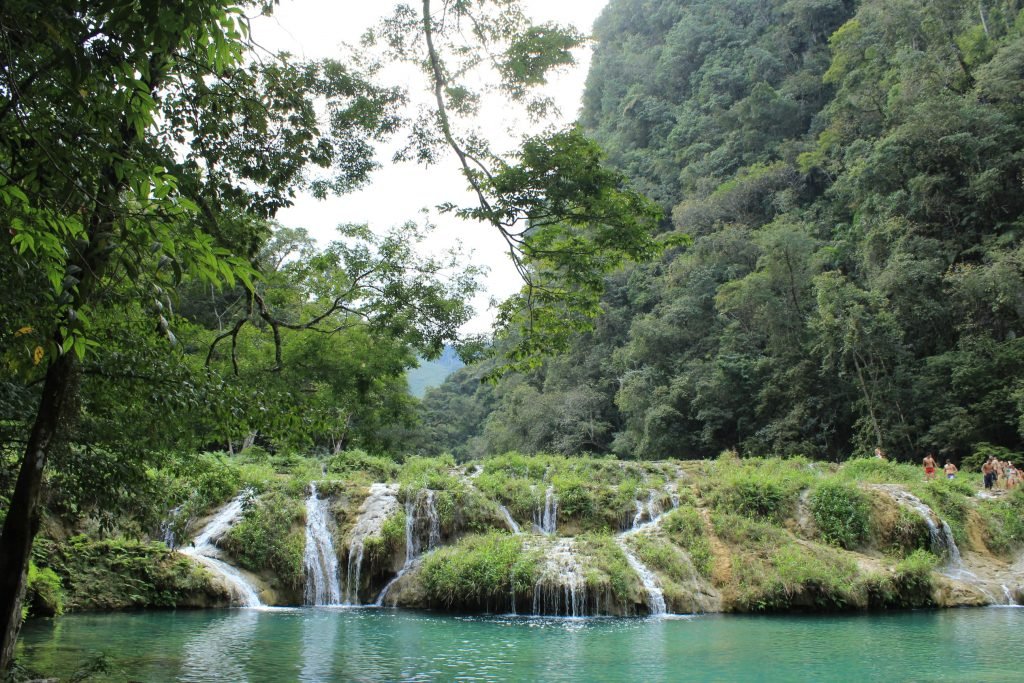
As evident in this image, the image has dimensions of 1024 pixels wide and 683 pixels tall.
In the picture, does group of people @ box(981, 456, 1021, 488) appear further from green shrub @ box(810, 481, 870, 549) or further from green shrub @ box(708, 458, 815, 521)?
green shrub @ box(708, 458, 815, 521)

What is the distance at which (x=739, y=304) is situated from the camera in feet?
112

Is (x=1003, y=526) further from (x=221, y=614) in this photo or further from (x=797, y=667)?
(x=221, y=614)

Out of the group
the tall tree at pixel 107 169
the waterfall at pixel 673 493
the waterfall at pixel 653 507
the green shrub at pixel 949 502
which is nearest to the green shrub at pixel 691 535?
the waterfall at pixel 653 507

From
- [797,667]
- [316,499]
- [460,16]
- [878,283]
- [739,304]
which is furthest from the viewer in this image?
[739,304]

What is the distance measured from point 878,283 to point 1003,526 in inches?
581

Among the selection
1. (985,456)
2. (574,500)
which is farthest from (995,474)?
(574,500)

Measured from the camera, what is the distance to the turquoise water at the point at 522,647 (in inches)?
286

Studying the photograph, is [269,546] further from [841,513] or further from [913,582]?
[913,582]

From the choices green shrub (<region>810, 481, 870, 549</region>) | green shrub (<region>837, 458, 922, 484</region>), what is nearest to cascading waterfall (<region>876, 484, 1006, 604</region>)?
green shrub (<region>810, 481, 870, 549</region>)

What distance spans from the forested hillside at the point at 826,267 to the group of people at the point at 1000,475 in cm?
354

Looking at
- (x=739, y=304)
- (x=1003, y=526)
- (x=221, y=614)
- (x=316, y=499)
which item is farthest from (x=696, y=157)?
(x=221, y=614)

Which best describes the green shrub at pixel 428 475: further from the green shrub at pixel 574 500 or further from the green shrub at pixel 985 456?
the green shrub at pixel 985 456

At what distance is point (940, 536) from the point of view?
14852mm

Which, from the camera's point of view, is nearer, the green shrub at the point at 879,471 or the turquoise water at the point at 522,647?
the turquoise water at the point at 522,647
